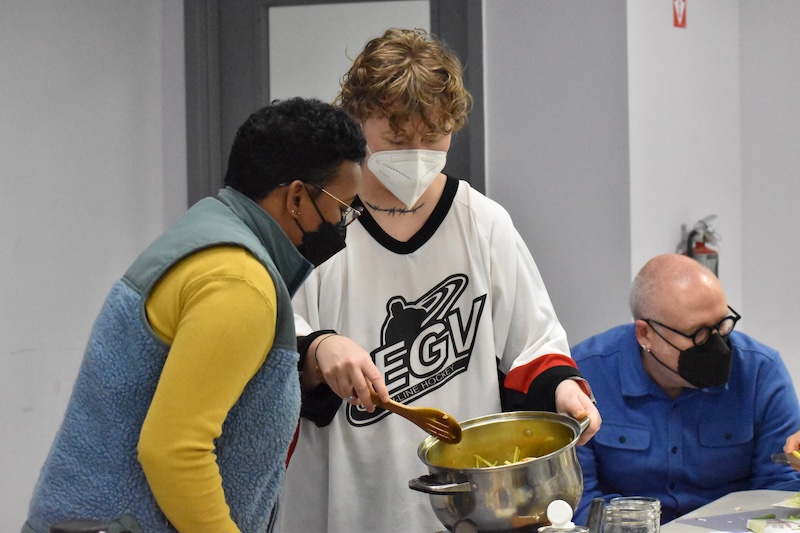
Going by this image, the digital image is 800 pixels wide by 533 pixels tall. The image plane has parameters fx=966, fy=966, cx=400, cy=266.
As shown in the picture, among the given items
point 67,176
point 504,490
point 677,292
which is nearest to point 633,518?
point 504,490

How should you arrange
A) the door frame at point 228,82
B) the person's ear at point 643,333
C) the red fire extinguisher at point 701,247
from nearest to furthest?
1. the person's ear at point 643,333
2. the door frame at point 228,82
3. the red fire extinguisher at point 701,247

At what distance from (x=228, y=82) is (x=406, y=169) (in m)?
1.96

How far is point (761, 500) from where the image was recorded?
214 cm

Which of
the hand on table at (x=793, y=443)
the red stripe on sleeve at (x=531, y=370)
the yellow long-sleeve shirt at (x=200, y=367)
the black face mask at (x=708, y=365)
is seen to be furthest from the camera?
the black face mask at (x=708, y=365)

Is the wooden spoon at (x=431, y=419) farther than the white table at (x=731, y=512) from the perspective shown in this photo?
No

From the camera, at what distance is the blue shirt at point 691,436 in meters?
2.38

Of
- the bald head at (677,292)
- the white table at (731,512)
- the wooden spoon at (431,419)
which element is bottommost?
the white table at (731,512)

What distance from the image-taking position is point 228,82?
357 cm

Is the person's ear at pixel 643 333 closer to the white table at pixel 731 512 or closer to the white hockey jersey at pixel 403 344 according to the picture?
the white table at pixel 731 512

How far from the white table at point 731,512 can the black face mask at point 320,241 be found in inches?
35.7

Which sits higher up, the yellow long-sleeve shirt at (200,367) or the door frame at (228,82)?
the door frame at (228,82)

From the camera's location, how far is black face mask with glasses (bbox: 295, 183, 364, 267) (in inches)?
55.5

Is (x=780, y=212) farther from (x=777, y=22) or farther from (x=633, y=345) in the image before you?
(x=633, y=345)

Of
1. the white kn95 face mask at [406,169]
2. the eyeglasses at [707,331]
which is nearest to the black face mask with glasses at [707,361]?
the eyeglasses at [707,331]
